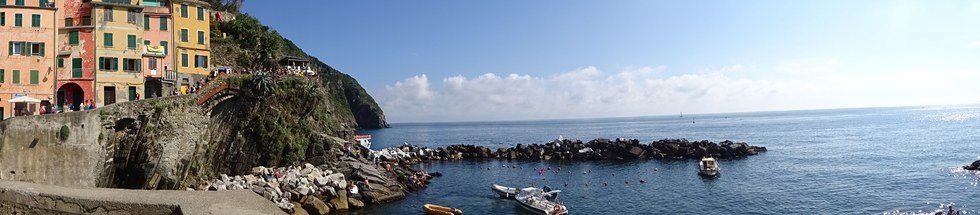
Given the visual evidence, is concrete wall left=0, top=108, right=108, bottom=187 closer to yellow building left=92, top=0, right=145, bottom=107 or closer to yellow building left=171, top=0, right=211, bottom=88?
yellow building left=92, top=0, right=145, bottom=107

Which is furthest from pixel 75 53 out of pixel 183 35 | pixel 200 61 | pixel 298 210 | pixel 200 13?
pixel 298 210

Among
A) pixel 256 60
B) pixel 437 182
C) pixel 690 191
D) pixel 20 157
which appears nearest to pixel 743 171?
pixel 690 191

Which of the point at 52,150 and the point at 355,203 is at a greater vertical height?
the point at 52,150

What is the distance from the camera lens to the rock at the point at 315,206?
35469 millimetres

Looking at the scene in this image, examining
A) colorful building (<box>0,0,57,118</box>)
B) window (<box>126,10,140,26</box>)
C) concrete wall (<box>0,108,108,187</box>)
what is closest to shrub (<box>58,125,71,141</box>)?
concrete wall (<box>0,108,108,187</box>)

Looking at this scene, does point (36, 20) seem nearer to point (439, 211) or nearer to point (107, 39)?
point (107, 39)

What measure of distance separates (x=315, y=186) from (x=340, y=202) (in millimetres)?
2652

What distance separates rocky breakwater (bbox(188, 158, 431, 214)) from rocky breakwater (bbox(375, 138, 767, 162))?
967 inches

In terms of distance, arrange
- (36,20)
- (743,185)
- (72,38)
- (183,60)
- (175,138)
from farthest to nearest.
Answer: (743,185), (183,60), (72,38), (36,20), (175,138)

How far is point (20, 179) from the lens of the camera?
25750mm

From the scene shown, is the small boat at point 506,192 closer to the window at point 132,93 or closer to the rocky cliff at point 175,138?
the rocky cliff at point 175,138

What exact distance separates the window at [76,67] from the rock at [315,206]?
59.8ft

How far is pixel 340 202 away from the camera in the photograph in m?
37.3

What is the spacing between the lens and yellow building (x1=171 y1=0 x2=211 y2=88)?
4322 cm
